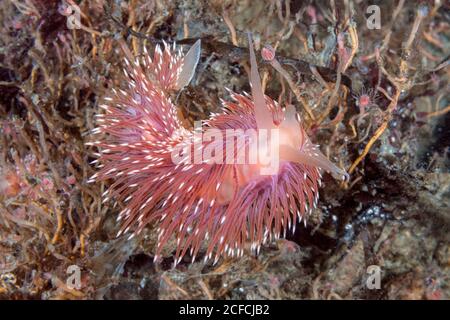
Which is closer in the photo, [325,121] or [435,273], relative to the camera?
[435,273]

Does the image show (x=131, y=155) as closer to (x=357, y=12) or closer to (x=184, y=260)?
A: (x=184, y=260)

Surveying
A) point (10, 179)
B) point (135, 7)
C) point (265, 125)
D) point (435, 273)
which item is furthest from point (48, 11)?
point (435, 273)

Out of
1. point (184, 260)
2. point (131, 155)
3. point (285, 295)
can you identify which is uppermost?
point (131, 155)

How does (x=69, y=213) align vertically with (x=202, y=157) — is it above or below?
below

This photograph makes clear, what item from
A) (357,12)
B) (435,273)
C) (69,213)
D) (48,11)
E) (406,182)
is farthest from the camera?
(48,11)

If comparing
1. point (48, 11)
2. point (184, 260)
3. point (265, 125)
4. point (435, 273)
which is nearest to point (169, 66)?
point (265, 125)

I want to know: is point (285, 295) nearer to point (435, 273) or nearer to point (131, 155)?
point (435, 273)

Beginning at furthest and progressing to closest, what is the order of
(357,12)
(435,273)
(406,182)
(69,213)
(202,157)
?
(357,12), (69,213), (406,182), (435,273), (202,157)
